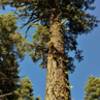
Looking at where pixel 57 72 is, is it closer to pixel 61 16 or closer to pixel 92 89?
pixel 61 16

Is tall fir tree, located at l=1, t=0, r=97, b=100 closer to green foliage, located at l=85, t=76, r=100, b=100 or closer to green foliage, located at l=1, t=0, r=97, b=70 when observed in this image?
green foliage, located at l=1, t=0, r=97, b=70

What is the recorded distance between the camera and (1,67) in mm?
29234

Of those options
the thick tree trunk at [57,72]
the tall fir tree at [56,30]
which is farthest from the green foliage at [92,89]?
the thick tree trunk at [57,72]

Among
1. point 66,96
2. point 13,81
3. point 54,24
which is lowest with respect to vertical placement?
point 66,96

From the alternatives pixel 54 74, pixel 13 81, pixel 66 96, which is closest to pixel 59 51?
pixel 54 74

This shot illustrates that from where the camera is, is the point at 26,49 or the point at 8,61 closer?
the point at 26,49

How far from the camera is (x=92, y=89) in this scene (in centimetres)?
4288

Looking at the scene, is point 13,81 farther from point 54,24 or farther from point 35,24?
point 54,24

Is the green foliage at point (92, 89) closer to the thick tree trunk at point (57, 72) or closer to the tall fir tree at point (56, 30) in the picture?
the tall fir tree at point (56, 30)

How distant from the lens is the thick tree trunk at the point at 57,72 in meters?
11.9

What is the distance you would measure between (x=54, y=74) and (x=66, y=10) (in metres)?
3.50

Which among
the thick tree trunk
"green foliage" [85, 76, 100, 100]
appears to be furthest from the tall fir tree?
"green foliage" [85, 76, 100, 100]

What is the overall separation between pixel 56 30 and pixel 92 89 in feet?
98.2

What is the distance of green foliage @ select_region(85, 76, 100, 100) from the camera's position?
4230 cm
